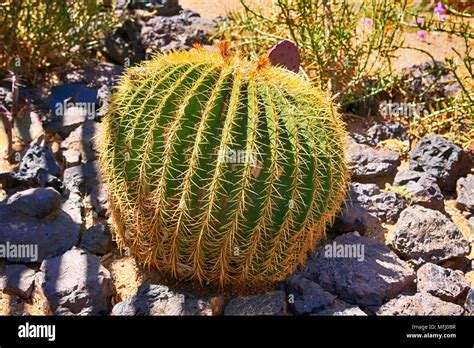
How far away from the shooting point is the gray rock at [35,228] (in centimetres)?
321

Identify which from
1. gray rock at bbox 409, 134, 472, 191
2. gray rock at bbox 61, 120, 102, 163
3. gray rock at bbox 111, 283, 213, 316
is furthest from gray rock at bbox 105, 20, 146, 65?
gray rock at bbox 111, 283, 213, 316

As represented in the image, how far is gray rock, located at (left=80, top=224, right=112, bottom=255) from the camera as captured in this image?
3297 mm

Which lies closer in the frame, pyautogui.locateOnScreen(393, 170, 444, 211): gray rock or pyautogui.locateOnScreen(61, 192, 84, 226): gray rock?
pyautogui.locateOnScreen(61, 192, 84, 226): gray rock

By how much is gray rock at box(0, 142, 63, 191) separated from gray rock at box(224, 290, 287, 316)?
1302mm

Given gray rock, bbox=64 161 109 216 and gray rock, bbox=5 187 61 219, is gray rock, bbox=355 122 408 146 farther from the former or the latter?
gray rock, bbox=5 187 61 219

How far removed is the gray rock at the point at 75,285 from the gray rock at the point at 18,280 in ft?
0.23

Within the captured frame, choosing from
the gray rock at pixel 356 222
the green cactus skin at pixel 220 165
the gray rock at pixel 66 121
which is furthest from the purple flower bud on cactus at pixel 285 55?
the gray rock at pixel 66 121

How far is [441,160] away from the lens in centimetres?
405

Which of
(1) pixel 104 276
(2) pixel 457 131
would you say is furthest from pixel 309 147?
(2) pixel 457 131

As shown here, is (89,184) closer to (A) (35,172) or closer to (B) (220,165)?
(A) (35,172)

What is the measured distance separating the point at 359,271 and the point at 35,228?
1519mm

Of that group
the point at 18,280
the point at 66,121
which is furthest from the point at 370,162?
the point at 18,280

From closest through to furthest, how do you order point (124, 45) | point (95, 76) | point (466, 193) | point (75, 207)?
point (75, 207) < point (466, 193) < point (95, 76) < point (124, 45)
